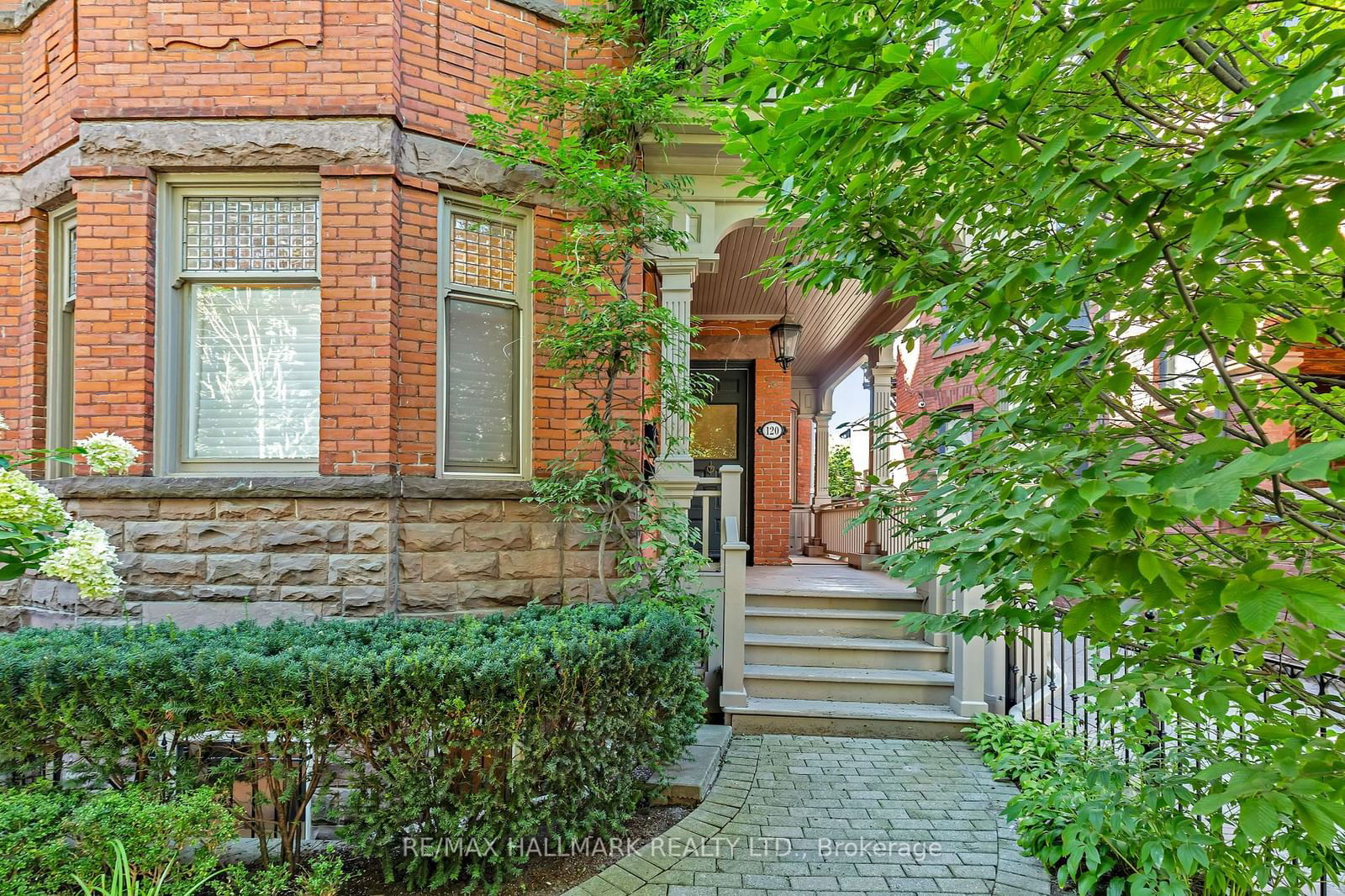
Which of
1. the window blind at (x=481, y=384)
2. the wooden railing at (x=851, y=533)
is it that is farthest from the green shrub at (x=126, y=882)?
the wooden railing at (x=851, y=533)

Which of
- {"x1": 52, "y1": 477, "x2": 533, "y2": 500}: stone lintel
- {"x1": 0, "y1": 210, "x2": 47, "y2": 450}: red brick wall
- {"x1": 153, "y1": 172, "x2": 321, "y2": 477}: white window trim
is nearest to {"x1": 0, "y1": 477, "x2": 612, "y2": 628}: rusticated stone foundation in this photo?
{"x1": 52, "y1": 477, "x2": 533, "y2": 500}: stone lintel

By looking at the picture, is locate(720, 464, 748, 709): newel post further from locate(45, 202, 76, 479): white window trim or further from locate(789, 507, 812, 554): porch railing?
locate(789, 507, 812, 554): porch railing

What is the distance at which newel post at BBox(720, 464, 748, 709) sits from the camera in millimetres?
4582

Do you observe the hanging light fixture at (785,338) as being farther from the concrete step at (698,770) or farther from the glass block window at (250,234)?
the glass block window at (250,234)

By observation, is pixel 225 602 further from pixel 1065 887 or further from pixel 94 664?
pixel 1065 887

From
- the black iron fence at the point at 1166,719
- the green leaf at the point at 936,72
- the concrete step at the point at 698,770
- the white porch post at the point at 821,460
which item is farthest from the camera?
the white porch post at the point at 821,460

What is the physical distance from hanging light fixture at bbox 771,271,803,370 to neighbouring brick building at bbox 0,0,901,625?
14.3ft

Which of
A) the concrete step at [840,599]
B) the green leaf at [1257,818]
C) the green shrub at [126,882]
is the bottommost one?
the green shrub at [126,882]

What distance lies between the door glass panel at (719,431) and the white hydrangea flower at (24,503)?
23.9 feet

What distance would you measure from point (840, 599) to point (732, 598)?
1180 mm

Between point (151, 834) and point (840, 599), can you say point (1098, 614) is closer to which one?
point (151, 834)

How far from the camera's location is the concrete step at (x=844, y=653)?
4.84m

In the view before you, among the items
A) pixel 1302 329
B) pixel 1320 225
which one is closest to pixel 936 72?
pixel 1320 225

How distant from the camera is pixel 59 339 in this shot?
4.08 m
